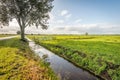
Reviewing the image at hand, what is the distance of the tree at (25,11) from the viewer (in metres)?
47.7

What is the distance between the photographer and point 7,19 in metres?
50.6

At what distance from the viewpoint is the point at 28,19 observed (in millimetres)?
51625

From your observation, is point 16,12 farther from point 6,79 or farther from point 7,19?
point 6,79

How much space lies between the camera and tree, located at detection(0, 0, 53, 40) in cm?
4772

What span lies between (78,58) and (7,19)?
112 ft

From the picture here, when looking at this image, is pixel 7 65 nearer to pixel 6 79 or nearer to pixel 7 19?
pixel 6 79

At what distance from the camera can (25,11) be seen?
160 ft

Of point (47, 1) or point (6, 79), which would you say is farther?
point (47, 1)

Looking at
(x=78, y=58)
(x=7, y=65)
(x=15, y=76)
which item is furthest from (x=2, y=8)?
(x=15, y=76)

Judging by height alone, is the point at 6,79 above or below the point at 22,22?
below

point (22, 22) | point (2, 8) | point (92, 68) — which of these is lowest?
point (92, 68)

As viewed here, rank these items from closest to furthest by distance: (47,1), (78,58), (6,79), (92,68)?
(6,79), (92,68), (78,58), (47,1)

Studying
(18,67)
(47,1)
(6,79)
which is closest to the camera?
(6,79)

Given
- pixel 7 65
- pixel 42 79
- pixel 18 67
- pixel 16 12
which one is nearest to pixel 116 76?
pixel 42 79
